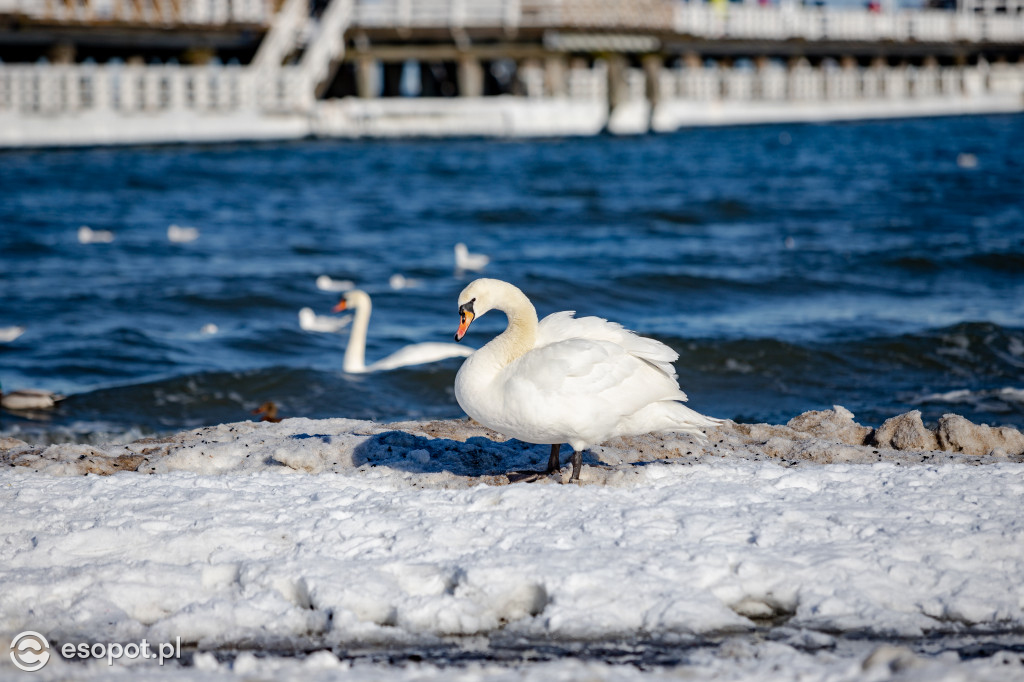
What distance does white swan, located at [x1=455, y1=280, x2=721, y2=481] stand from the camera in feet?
15.9

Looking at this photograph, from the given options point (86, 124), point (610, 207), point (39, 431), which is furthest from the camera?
point (86, 124)

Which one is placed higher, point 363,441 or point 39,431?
point 363,441

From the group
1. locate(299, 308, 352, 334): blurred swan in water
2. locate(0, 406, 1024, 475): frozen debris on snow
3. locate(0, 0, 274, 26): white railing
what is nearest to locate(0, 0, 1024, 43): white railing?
locate(0, 0, 274, 26): white railing

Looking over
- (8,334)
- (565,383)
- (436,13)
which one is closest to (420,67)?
(436,13)

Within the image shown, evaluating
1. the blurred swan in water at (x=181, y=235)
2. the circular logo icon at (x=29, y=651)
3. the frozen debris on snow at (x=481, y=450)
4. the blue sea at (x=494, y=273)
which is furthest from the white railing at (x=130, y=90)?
the circular logo icon at (x=29, y=651)

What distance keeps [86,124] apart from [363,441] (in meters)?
31.8

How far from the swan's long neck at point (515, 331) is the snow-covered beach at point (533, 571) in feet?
1.96

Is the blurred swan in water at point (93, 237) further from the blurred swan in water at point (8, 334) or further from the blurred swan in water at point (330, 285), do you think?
the blurred swan in water at point (8, 334)

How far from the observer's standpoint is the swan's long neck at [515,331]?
201 inches

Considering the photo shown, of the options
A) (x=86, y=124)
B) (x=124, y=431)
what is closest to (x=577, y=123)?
(x=86, y=124)

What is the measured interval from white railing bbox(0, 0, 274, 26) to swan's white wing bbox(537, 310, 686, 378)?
3378 centimetres

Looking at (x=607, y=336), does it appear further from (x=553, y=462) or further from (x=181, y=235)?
(x=181, y=235)

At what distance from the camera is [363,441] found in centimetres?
607

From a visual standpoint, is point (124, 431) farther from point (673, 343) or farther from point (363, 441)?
point (673, 343)
